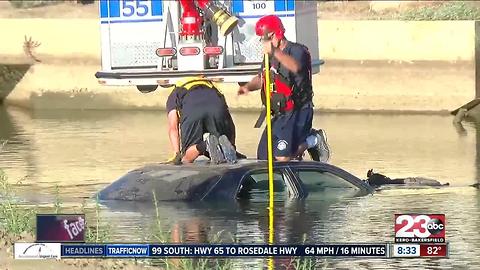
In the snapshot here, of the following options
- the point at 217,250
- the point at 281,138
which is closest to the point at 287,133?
the point at 281,138

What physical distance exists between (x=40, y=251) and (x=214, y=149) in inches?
229

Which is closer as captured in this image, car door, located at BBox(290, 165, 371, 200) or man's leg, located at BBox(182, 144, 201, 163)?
car door, located at BBox(290, 165, 371, 200)

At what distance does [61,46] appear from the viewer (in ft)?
113

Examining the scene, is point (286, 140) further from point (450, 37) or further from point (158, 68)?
point (450, 37)

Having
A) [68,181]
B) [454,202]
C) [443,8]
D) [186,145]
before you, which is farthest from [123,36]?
[443,8]

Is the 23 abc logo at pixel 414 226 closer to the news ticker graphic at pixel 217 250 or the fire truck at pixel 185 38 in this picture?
the news ticker graphic at pixel 217 250

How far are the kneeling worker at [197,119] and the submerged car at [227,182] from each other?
82 centimetres

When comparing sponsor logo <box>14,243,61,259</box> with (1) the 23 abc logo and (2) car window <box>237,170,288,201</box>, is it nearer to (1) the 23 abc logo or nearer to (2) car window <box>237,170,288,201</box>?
(1) the 23 abc logo

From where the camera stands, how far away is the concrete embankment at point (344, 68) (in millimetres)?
32312

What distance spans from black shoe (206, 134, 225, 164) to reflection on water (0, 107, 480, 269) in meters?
1.09

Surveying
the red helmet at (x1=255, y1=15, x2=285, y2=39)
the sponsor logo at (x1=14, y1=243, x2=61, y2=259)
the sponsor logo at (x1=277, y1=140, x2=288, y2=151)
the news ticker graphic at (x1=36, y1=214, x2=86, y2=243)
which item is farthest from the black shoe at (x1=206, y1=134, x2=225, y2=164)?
the sponsor logo at (x1=14, y1=243, x2=61, y2=259)

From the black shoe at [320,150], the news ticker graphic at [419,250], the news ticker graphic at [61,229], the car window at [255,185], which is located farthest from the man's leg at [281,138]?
the news ticker graphic at [61,229]

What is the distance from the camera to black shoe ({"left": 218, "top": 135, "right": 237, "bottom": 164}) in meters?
17.6

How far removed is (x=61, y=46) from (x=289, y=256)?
21.5 meters
